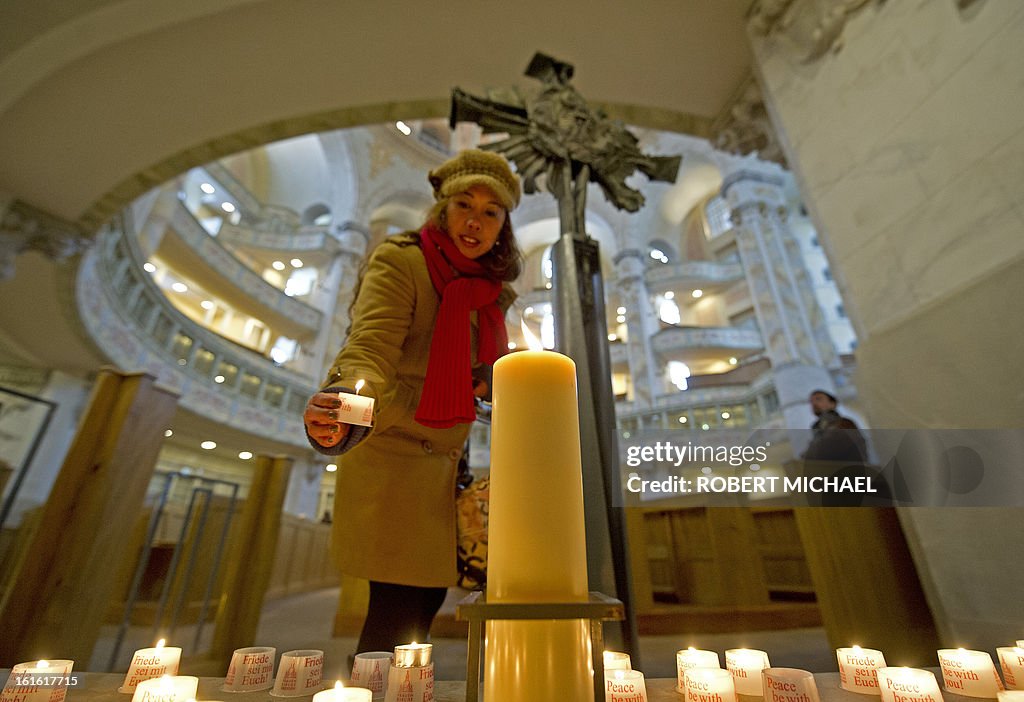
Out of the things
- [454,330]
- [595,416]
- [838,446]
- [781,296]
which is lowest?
[595,416]

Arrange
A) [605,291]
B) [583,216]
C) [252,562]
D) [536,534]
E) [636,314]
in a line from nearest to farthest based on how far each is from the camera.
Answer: [536,534] → [583,216] → [252,562] → [605,291] → [636,314]

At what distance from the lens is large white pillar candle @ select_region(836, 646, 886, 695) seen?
2.19 ft

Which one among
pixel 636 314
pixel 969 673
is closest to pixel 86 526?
pixel 969 673

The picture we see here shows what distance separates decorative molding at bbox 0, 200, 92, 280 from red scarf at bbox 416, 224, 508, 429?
4.95 meters

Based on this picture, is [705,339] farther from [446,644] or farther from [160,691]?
[160,691]

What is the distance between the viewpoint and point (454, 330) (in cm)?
108

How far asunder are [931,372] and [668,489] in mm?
1120

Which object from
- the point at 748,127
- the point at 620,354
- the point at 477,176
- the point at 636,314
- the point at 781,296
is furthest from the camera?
the point at 620,354

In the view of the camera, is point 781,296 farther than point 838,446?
Yes

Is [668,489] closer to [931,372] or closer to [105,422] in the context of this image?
[931,372]

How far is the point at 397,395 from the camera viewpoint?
1077 mm

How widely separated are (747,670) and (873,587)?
5.02ft

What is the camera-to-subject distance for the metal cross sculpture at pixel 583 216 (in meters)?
1.01

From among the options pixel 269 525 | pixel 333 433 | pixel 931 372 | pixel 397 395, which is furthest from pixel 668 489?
pixel 269 525
